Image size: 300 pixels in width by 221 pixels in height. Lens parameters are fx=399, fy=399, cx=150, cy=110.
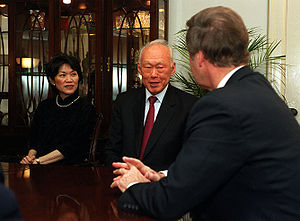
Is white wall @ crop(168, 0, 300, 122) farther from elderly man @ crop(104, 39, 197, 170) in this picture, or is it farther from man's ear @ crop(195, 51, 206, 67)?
man's ear @ crop(195, 51, 206, 67)

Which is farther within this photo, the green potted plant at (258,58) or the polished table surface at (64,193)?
the green potted plant at (258,58)

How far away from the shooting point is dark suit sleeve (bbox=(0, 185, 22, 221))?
0.59 metres

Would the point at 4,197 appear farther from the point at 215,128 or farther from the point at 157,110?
the point at 157,110

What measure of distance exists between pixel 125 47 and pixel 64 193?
111 inches

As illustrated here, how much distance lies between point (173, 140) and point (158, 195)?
49.2 inches

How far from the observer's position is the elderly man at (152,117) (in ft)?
8.73

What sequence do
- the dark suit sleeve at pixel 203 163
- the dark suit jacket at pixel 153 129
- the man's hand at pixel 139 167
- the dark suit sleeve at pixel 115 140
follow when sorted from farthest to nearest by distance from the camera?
the dark suit sleeve at pixel 115 140, the dark suit jacket at pixel 153 129, the man's hand at pixel 139 167, the dark suit sleeve at pixel 203 163

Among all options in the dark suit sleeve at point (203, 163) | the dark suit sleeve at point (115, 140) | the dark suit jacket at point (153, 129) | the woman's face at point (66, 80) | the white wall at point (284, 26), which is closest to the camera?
the dark suit sleeve at point (203, 163)

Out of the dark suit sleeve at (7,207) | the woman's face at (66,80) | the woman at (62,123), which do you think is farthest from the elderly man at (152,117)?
the dark suit sleeve at (7,207)

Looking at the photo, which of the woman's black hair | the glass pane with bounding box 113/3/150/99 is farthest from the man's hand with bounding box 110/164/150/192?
the glass pane with bounding box 113/3/150/99

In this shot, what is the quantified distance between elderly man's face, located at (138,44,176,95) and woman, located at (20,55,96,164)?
0.77 m

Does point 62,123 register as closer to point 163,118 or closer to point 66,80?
point 66,80

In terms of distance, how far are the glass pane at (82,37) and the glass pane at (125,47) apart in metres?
0.24

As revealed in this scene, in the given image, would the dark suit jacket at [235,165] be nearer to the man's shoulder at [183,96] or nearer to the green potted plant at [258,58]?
the man's shoulder at [183,96]
